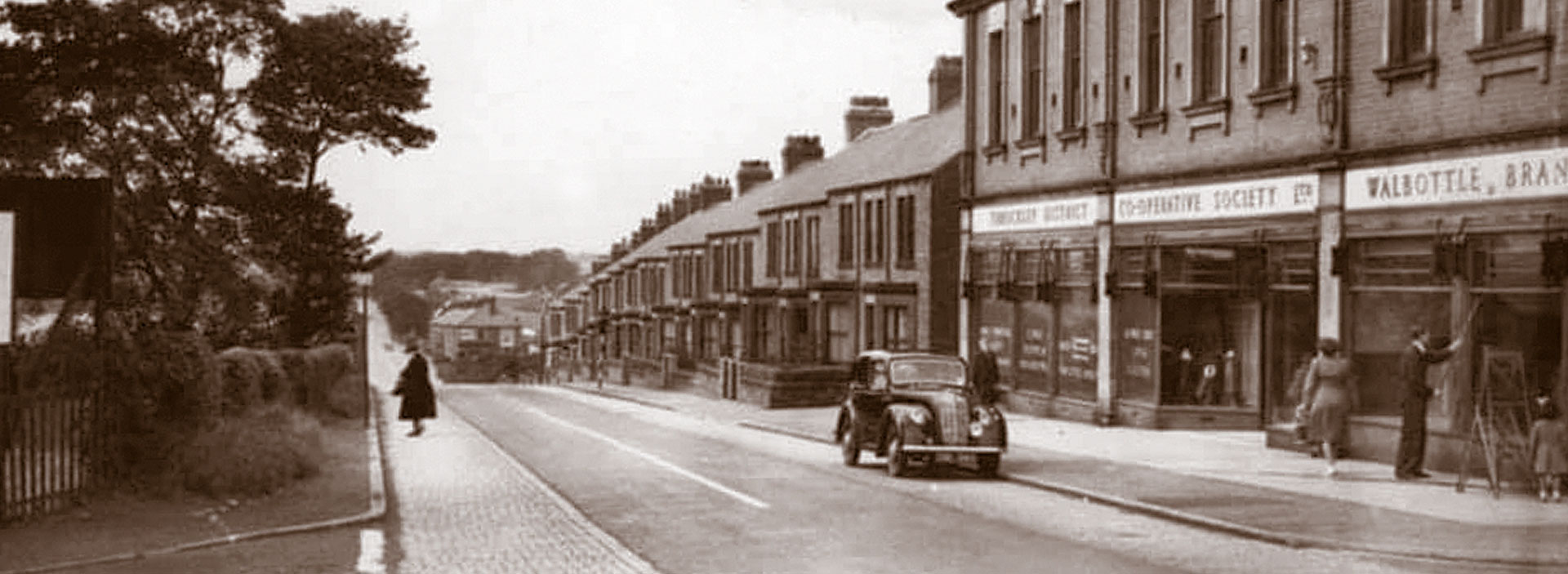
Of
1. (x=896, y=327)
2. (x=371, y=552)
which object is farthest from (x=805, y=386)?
(x=371, y=552)

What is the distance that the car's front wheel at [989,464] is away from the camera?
66.3 ft

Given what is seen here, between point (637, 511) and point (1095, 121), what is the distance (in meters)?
16.5

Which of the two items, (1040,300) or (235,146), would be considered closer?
(1040,300)

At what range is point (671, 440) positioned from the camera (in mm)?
28109

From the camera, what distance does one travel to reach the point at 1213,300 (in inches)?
1045

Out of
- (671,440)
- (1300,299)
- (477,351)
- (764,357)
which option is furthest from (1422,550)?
(477,351)

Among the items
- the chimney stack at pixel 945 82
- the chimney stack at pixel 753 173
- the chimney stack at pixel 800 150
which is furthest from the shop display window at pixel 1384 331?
the chimney stack at pixel 753 173

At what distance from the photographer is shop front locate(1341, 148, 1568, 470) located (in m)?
17.7

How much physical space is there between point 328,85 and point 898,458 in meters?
19.9

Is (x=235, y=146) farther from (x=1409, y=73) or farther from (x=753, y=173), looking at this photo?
(x=753, y=173)

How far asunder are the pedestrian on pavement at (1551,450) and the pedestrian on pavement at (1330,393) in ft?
10.8

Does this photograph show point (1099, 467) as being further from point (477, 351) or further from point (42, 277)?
point (477, 351)

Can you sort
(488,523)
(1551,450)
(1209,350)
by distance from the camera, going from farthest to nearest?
(1209,350), (1551,450), (488,523)

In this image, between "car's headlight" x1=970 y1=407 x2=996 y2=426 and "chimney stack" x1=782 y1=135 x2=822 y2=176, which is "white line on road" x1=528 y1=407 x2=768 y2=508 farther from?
"chimney stack" x1=782 y1=135 x2=822 y2=176
